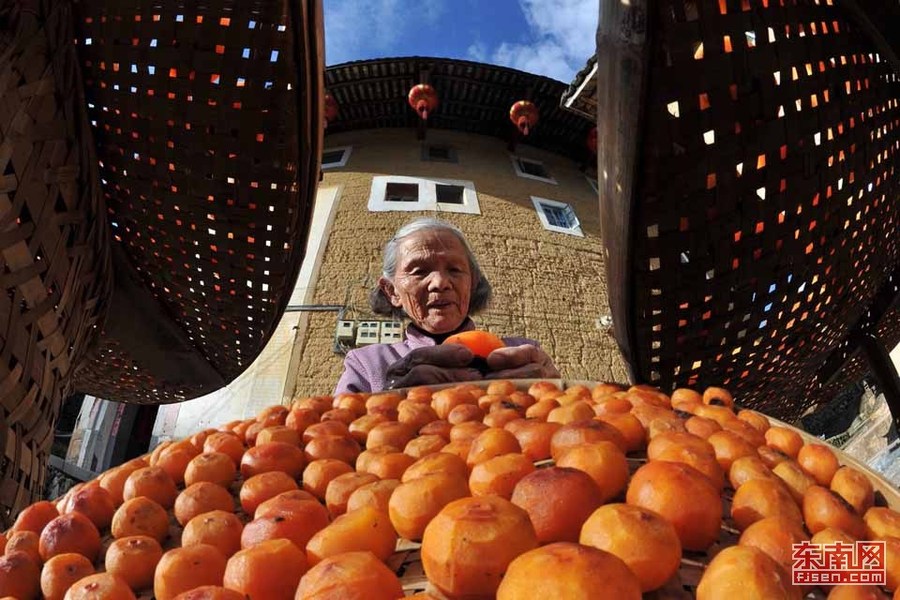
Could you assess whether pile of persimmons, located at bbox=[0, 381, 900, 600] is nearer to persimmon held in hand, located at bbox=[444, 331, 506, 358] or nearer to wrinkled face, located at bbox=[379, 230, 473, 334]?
persimmon held in hand, located at bbox=[444, 331, 506, 358]

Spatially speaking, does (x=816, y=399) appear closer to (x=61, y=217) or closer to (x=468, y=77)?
(x=61, y=217)

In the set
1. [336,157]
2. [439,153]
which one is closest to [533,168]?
[439,153]

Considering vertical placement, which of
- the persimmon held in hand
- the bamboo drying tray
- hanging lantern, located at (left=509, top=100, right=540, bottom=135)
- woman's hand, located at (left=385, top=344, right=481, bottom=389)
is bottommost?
the bamboo drying tray

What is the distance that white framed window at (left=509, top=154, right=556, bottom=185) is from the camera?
8352mm

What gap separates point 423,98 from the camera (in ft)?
24.5

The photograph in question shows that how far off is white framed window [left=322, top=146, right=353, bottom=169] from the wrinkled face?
621cm

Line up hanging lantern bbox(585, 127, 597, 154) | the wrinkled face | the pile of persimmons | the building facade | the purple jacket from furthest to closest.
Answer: hanging lantern bbox(585, 127, 597, 154)
the building facade
the wrinkled face
the purple jacket
the pile of persimmons

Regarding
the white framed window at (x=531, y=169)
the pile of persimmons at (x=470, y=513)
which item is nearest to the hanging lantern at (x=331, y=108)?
the white framed window at (x=531, y=169)

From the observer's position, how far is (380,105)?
8.29 metres

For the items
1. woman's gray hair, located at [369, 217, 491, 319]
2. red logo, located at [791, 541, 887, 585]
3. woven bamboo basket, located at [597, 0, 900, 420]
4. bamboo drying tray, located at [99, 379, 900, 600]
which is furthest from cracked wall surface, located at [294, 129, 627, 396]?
red logo, located at [791, 541, 887, 585]

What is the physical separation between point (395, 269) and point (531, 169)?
22.6 ft

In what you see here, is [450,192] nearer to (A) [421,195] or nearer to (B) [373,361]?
(A) [421,195]

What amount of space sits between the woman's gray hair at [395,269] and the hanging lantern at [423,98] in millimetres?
5679

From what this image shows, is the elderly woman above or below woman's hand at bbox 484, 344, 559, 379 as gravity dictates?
above
